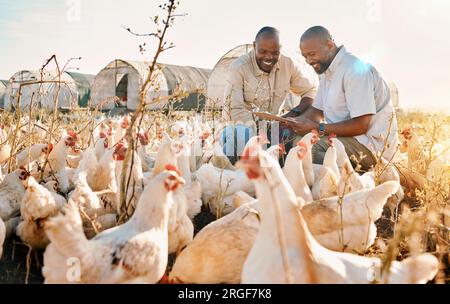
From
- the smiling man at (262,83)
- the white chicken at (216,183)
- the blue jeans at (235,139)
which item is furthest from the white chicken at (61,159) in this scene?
the smiling man at (262,83)

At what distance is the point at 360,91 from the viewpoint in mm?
4129

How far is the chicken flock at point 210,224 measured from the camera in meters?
1.67

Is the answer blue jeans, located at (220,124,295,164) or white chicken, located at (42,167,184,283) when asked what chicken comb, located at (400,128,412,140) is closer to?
blue jeans, located at (220,124,295,164)

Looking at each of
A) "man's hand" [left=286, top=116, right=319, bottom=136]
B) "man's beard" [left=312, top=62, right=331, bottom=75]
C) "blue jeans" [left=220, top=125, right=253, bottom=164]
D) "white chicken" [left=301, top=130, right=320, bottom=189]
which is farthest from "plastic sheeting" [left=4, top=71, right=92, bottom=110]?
"man's beard" [left=312, top=62, right=331, bottom=75]

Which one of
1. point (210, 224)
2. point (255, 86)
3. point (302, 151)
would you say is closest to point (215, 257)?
point (210, 224)

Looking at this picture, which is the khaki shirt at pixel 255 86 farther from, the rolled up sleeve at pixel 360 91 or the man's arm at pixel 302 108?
the rolled up sleeve at pixel 360 91

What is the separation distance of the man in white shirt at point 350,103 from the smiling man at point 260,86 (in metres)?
0.68

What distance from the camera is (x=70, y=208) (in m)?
1.95

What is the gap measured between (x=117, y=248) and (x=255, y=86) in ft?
12.3

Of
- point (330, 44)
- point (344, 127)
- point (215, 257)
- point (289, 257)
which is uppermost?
point (330, 44)

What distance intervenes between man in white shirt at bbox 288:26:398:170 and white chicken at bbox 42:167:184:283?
96.6 inches

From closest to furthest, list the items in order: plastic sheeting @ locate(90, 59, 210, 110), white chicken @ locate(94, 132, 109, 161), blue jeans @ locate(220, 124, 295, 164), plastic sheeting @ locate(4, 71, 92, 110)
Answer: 1. plastic sheeting @ locate(4, 71, 92, 110)
2. white chicken @ locate(94, 132, 109, 161)
3. blue jeans @ locate(220, 124, 295, 164)
4. plastic sheeting @ locate(90, 59, 210, 110)

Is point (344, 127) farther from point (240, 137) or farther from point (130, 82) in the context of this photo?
point (130, 82)

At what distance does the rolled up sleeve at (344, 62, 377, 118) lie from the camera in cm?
411
